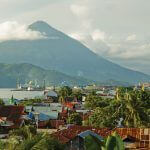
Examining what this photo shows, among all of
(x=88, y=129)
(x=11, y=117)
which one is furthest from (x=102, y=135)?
(x=11, y=117)

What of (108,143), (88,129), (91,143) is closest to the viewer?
(108,143)

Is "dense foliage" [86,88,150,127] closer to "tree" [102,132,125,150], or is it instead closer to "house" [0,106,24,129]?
"house" [0,106,24,129]

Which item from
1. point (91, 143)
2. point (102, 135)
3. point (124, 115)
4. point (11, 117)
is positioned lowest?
point (102, 135)

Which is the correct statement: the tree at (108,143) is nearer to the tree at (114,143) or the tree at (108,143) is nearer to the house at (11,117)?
the tree at (114,143)

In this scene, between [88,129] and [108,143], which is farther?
[88,129]

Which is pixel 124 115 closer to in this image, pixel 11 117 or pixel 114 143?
pixel 11 117

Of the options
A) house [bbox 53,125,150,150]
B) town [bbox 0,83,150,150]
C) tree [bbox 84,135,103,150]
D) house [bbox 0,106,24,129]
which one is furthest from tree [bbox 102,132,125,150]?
house [bbox 0,106,24,129]

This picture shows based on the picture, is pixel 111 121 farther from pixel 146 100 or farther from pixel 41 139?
pixel 41 139

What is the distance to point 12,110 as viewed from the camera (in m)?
45.3

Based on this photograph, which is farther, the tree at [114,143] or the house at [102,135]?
the house at [102,135]

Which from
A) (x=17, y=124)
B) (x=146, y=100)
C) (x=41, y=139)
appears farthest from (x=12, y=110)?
(x=41, y=139)

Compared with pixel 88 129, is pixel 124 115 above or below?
above

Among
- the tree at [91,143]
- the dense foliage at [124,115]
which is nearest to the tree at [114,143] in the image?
the tree at [91,143]

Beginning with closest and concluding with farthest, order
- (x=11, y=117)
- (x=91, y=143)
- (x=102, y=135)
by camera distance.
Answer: (x=91, y=143) → (x=102, y=135) → (x=11, y=117)
